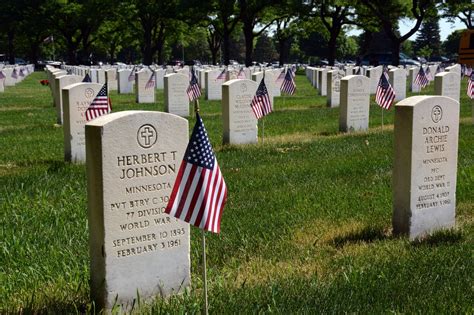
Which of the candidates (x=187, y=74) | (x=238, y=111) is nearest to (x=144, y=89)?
(x=187, y=74)

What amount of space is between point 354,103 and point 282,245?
28.8 feet

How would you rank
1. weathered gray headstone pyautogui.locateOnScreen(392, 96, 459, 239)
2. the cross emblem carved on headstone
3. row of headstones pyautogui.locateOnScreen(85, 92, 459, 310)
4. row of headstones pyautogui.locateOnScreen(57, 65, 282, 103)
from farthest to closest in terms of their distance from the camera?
row of headstones pyautogui.locateOnScreen(57, 65, 282, 103)
weathered gray headstone pyautogui.locateOnScreen(392, 96, 459, 239)
the cross emblem carved on headstone
row of headstones pyautogui.locateOnScreen(85, 92, 459, 310)

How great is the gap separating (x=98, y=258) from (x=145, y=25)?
57444mm

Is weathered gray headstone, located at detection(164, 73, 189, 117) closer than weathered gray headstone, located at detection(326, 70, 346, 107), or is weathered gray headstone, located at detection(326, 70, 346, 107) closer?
weathered gray headstone, located at detection(164, 73, 189, 117)

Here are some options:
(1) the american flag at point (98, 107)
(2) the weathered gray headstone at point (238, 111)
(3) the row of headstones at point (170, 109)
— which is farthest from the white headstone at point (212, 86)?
(1) the american flag at point (98, 107)


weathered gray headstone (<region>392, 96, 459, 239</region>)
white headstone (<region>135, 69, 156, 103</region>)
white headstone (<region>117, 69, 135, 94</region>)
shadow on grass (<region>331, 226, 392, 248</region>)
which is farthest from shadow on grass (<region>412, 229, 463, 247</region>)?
white headstone (<region>117, 69, 135, 94</region>)

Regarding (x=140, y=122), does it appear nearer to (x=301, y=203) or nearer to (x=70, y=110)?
(x=301, y=203)

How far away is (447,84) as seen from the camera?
15.2 m

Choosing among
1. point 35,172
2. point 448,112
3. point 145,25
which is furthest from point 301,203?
point 145,25

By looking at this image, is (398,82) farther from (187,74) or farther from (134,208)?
(134,208)

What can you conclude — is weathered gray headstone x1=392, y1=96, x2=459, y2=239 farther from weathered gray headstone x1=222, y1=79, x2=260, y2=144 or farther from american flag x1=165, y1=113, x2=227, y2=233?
weathered gray headstone x1=222, y1=79, x2=260, y2=144

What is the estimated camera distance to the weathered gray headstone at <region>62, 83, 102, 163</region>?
1052cm

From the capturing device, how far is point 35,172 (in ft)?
31.3

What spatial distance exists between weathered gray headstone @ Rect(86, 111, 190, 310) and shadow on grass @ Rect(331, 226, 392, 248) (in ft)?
6.04
